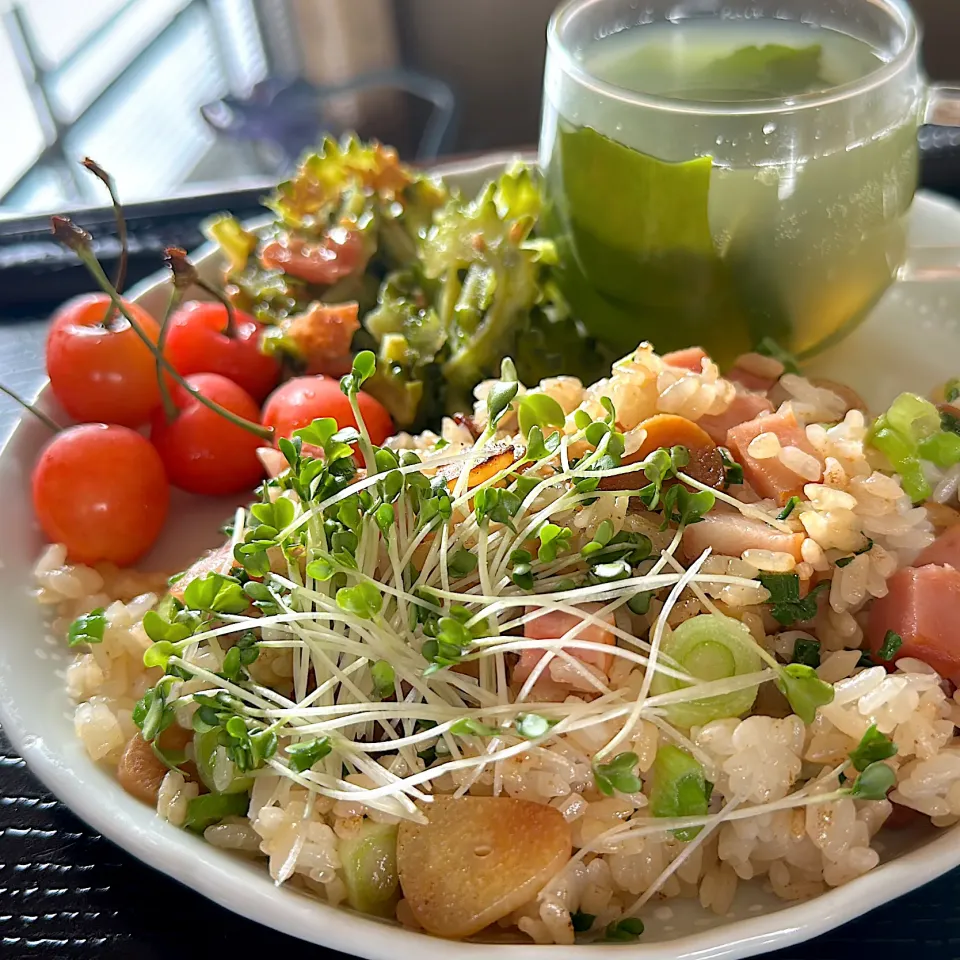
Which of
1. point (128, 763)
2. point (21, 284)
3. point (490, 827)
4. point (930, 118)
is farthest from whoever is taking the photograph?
point (21, 284)

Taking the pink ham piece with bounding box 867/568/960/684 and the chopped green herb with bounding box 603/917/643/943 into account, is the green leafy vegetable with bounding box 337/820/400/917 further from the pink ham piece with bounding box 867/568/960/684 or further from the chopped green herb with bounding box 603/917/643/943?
the pink ham piece with bounding box 867/568/960/684

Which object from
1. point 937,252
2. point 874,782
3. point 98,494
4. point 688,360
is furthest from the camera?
point 937,252

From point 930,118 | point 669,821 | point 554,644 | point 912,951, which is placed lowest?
point 912,951

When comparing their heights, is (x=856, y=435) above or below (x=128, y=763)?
above

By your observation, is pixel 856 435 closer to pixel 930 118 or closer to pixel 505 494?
pixel 505 494

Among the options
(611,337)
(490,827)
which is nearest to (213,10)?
(611,337)

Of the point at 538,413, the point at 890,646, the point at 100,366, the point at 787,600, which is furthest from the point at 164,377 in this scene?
the point at 890,646

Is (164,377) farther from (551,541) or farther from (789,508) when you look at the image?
(789,508)
